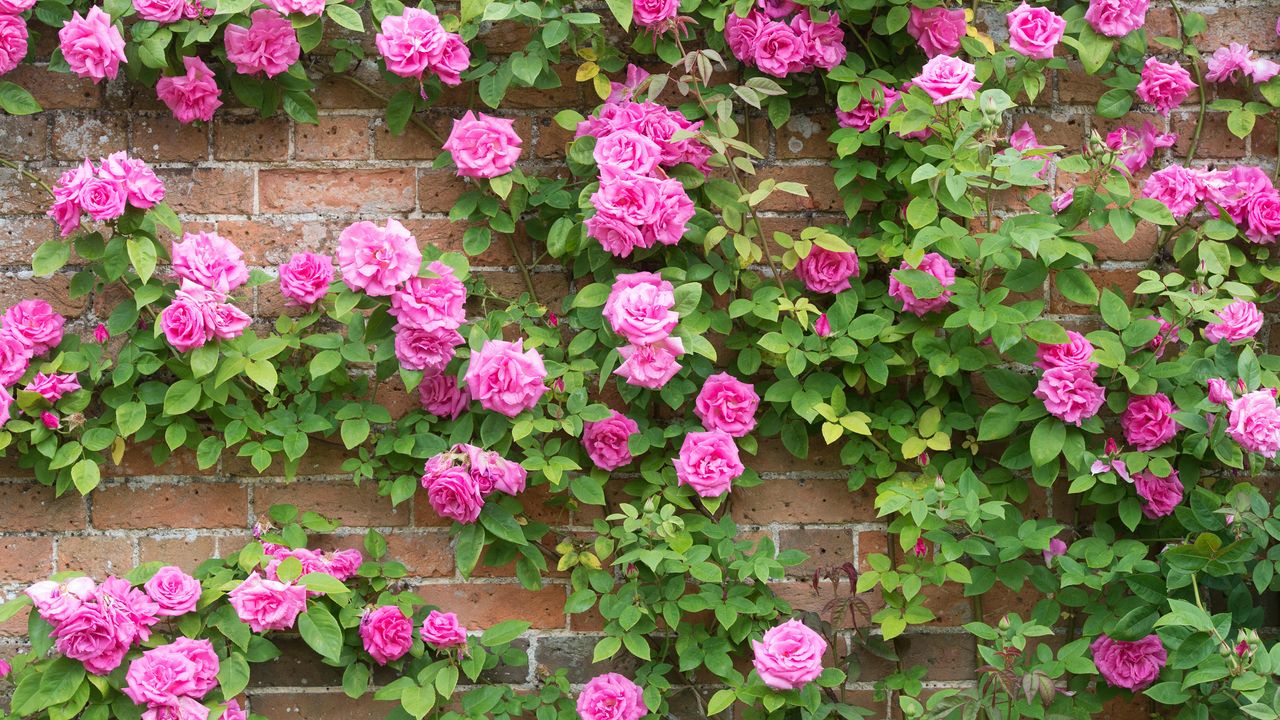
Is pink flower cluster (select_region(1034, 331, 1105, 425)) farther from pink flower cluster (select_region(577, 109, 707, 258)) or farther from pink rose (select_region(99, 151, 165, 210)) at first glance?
pink rose (select_region(99, 151, 165, 210))

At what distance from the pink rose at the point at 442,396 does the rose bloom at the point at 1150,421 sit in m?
1.04

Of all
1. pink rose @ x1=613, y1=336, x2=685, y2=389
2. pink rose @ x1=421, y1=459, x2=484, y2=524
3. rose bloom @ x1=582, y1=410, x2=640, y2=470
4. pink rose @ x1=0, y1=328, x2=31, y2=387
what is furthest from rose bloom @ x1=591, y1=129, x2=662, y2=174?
pink rose @ x1=0, y1=328, x2=31, y2=387

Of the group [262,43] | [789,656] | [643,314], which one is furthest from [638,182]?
[789,656]

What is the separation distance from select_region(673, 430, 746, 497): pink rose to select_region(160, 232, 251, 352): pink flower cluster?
698 mm

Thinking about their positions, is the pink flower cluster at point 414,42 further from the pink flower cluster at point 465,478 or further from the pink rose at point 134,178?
the pink flower cluster at point 465,478

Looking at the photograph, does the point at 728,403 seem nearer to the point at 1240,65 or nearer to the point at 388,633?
the point at 388,633

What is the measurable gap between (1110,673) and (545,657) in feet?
2.93

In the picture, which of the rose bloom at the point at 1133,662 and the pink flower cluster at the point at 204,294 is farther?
the rose bloom at the point at 1133,662

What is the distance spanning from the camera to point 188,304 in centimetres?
164

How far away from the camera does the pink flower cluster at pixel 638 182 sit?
165 centimetres

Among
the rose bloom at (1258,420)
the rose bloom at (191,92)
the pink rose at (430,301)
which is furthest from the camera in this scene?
the rose bloom at (191,92)

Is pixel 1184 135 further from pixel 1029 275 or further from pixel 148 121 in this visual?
pixel 148 121

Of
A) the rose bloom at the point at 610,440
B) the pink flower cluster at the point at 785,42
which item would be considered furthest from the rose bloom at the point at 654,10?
the rose bloom at the point at 610,440

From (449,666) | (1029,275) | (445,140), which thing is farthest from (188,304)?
(1029,275)
